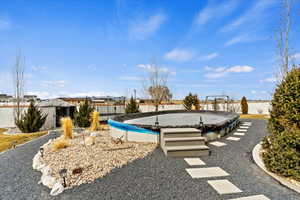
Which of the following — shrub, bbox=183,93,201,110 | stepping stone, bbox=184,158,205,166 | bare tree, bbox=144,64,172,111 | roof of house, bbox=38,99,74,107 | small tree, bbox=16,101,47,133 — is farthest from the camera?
bare tree, bbox=144,64,172,111

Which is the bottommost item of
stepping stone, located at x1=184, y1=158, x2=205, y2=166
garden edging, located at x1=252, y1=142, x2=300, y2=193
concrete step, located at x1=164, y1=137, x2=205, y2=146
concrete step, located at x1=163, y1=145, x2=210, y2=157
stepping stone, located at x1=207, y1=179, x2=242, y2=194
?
stepping stone, located at x1=184, y1=158, x2=205, y2=166

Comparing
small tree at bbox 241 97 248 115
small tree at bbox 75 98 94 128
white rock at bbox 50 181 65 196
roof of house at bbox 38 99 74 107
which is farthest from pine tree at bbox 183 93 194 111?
white rock at bbox 50 181 65 196

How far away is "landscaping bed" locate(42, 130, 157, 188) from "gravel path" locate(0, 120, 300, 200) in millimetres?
234

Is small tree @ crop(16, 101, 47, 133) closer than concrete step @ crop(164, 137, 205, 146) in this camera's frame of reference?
No

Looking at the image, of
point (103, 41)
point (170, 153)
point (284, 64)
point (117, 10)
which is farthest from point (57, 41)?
point (284, 64)

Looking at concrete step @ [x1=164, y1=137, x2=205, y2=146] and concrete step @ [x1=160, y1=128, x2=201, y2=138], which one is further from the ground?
concrete step @ [x1=160, y1=128, x2=201, y2=138]

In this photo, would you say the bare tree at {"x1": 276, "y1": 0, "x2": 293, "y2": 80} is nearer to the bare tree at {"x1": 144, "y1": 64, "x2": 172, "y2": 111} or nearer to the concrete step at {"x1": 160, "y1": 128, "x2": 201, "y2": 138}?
the concrete step at {"x1": 160, "y1": 128, "x2": 201, "y2": 138}

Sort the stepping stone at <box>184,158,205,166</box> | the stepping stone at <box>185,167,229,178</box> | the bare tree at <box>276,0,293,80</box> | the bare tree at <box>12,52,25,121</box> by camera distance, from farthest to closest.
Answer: the bare tree at <box>12,52,25,121</box> < the bare tree at <box>276,0,293,80</box> < the stepping stone at <box>184,158,205,166</box> < the stepping stone at <box>185,167,229,178</box>

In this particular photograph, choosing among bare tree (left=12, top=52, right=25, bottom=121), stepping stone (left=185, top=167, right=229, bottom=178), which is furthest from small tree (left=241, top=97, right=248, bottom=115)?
bare tree (left=12, top=52, right=25, bottom=121)

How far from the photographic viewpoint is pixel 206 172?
285cm

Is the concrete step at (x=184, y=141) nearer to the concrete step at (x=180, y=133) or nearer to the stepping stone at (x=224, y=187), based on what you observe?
the concrete step at (x=180, y=133)

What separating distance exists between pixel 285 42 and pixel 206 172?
7.29 m

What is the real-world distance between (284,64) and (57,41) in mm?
11361

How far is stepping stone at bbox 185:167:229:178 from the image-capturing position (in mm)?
2719
